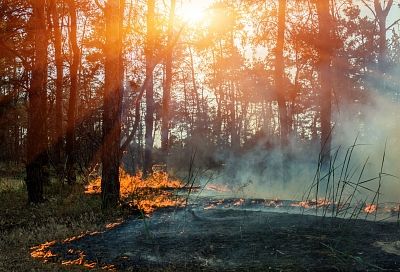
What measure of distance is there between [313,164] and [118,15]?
12341mm

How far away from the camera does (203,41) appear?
1783cm

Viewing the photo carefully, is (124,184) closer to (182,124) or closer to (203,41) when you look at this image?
(203,41)

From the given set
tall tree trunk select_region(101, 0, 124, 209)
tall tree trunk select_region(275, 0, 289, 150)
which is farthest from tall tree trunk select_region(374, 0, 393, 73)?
tall tree trunk select_region(101, 0, 124, 209)

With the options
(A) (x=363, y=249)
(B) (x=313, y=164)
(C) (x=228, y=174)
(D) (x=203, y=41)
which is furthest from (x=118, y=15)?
(C) (x=228, y=174)

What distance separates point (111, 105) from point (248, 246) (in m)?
5.30

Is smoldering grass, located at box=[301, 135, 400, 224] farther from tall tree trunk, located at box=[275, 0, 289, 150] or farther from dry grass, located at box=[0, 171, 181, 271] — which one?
dry grass, located at box=[0, 171, 181, 271]

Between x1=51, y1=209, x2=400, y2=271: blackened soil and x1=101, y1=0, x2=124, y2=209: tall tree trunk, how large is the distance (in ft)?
8.16

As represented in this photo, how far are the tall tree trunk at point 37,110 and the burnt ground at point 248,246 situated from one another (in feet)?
16.0

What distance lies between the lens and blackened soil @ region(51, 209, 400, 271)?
14.4 ft

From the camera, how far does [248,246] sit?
5.16 metres

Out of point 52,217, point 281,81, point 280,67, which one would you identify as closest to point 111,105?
point 52,217

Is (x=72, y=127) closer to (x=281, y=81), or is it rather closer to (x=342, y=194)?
(x=281, y=81)

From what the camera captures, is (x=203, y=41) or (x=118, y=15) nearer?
(x=118, y=15)

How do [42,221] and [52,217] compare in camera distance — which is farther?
[52,217]
